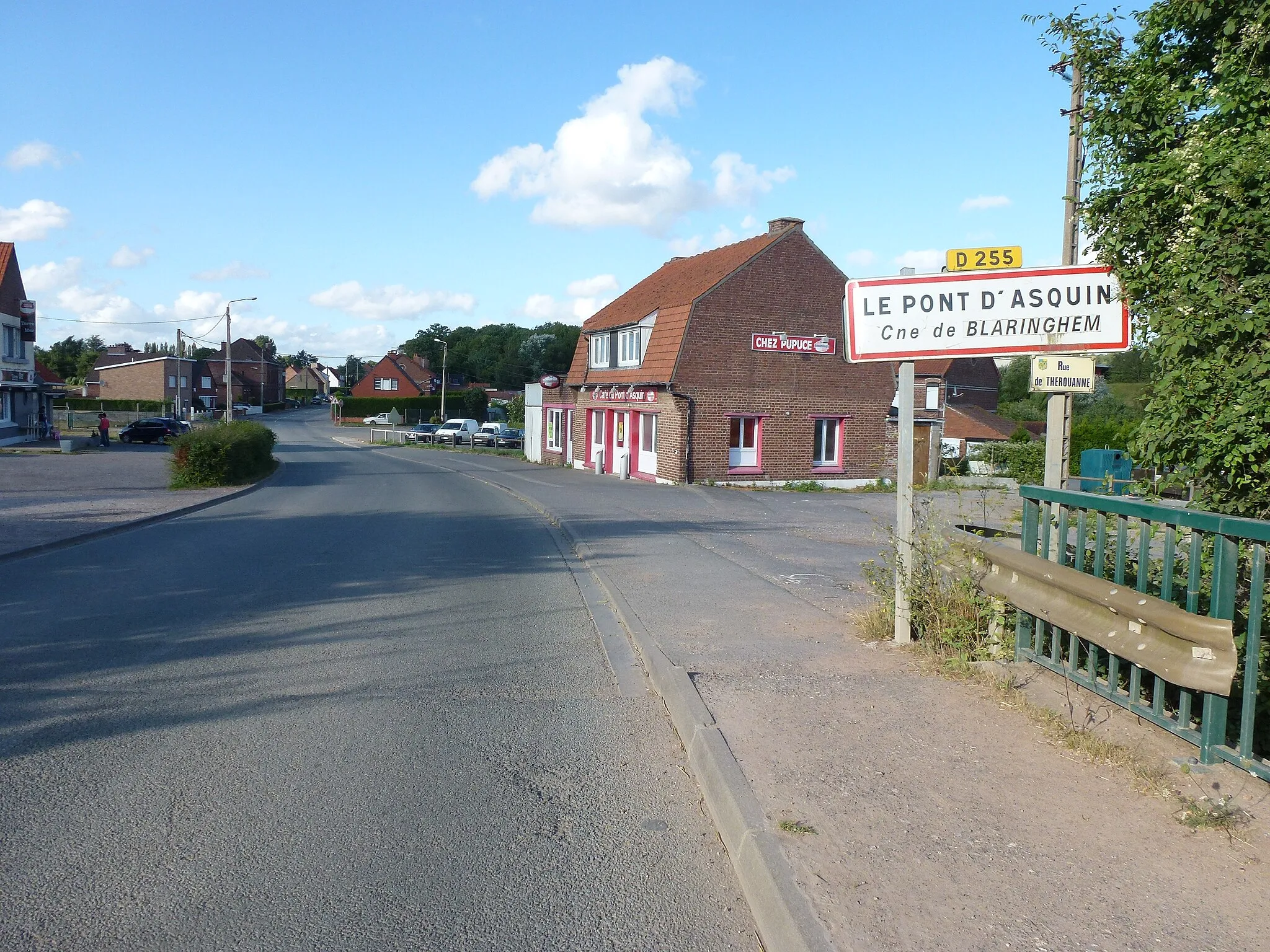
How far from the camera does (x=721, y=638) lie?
8.30 metres

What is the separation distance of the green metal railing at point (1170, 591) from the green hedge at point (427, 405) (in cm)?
8645

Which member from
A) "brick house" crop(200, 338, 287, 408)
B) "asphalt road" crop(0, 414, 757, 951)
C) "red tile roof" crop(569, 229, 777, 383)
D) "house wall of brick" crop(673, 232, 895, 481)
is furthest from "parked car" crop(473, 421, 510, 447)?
"brick house" crop(200, 338, 287, 408)

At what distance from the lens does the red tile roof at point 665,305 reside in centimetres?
3089

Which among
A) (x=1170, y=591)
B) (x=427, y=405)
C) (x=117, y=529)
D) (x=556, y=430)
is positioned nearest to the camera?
(x=1170, y=591)

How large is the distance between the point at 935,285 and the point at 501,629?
4640mm

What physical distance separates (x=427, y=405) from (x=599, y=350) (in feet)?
208

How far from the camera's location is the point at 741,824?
4.36 metres

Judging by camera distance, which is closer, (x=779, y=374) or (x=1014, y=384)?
(x=779, y=374)

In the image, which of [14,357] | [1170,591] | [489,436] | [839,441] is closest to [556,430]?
[839,441]

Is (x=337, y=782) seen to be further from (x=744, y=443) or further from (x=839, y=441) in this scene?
(x=839, y=441)

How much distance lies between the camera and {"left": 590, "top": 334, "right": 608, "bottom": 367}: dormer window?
37.5 m

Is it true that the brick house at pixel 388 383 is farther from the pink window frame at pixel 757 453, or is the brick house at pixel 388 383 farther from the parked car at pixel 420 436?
the pink window frame at pixel 757 453

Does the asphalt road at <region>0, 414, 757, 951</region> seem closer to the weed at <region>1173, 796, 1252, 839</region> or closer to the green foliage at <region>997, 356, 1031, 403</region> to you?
the weed at <region>1173, 796, 1252, 839</region>

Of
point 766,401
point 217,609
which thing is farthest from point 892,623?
point 766,401
